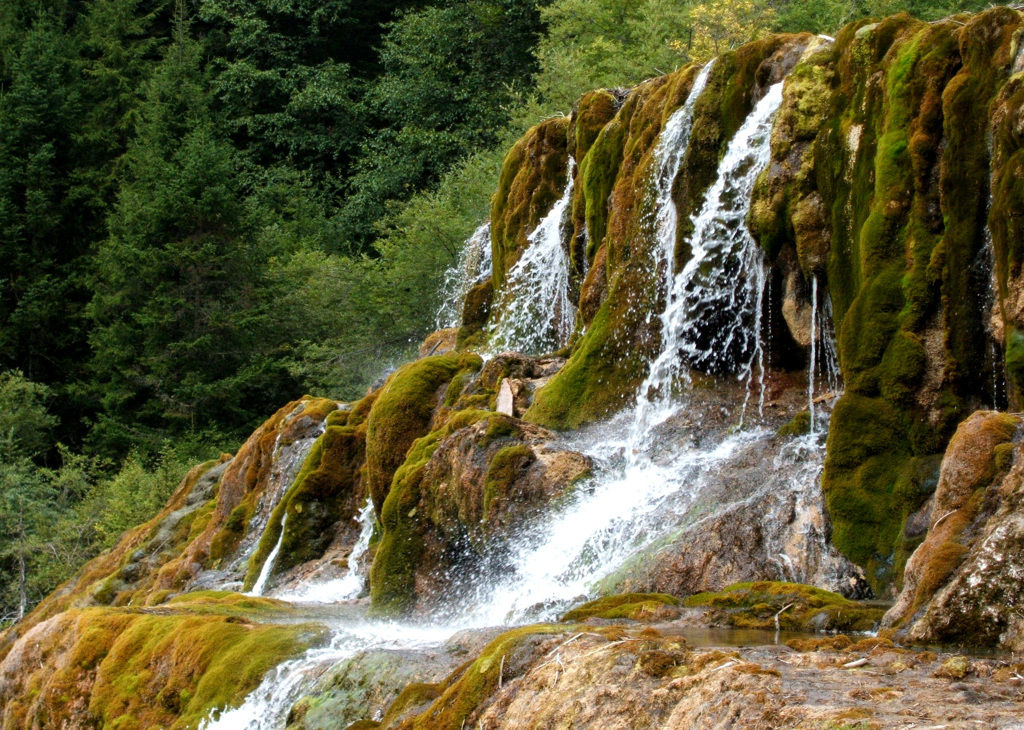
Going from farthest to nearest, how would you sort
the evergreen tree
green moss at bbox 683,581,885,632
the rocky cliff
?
the evergreen tree, green moss at bbox 683,581,885,632, the rocky cliff

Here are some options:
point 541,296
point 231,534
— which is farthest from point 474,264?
point 231,534

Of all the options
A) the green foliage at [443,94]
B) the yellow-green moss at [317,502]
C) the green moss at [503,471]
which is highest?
the green foliage at [443,94]

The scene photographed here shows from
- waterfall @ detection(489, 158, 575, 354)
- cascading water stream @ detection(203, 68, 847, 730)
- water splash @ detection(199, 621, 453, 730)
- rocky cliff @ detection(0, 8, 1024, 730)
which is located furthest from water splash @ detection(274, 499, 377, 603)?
waterfall @ detection(489, 158, 575, 354)

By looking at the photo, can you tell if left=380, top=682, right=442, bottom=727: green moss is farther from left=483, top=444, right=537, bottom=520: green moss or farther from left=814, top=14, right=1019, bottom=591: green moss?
left=483, top=444, right=537, bottom=520: green moss

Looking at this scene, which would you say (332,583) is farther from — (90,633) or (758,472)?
(758,472)

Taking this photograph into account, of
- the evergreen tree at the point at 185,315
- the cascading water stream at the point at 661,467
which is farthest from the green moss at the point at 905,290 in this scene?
the evergreen tree at the point at 185,315

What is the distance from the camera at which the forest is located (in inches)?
1059

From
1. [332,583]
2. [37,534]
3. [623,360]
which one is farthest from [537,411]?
[37,534]

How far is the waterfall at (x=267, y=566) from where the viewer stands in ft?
46.5

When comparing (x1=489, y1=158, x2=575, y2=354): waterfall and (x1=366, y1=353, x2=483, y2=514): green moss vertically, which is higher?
(x1=489, y1=158, x2=575, y2=354): waterfall

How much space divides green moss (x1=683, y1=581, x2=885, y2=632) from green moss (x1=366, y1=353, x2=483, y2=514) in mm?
5798

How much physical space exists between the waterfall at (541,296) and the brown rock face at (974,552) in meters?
10.6

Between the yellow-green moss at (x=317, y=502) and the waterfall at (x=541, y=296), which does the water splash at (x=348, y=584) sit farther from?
the waterfall at (x=541, y=296)

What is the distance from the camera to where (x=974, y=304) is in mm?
8773
